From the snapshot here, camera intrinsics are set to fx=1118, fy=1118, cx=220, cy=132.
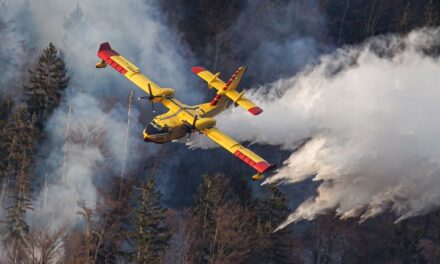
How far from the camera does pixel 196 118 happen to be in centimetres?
7156

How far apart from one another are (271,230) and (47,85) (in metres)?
20.8

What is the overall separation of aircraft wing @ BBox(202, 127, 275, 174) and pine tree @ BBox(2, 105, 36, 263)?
17.1 meters

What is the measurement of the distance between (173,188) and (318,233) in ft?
45.2

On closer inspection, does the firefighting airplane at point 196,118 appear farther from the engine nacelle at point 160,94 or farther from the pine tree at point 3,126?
the pine tree at point 3,126

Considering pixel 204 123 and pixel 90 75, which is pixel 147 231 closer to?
pixel 204 123

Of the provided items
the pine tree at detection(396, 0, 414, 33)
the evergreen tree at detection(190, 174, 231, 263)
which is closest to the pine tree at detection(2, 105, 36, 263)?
the evergreen tree at detection(190, 174, 231, 263)

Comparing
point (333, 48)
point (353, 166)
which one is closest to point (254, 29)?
point (333, 48)

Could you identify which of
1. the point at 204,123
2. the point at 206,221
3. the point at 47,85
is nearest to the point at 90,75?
the point at 47,85

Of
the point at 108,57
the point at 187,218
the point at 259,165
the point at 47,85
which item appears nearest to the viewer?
the point at 259,165

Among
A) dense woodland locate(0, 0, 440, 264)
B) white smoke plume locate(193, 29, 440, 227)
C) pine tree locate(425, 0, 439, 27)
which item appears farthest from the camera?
pine tree locate(425, 0, 439, 27)

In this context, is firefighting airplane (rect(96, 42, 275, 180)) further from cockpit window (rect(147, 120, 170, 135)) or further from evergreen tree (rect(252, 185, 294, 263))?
evergreen tree (rect(252, 185, 294, 263))

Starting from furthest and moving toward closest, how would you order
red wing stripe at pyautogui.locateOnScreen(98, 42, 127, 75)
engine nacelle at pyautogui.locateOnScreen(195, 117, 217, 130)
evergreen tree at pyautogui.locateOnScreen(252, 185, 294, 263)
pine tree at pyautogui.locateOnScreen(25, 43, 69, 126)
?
pine tree at pyautogui.locateOnScreen(25, 43, 69, 126) → evergreen tree at pyautogui.locateOnScreen(252, 185, 294, 263) → red wing stripe at pyautogui.locateOnScreen(98, 42, 127, 75) → engine nacelle at pyautogui.locateOnScreen(195, 117, 217, 130)

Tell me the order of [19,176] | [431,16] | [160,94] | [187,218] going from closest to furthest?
[160,94], [19,176], [187,218], [431,16]

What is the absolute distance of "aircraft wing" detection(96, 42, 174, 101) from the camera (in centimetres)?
7462
